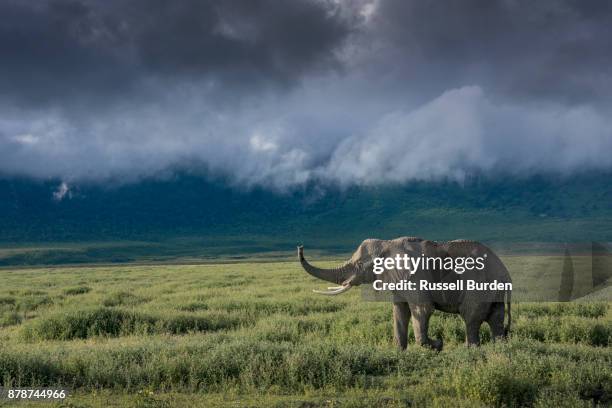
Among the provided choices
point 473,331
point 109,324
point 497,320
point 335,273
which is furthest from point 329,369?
point 109,324

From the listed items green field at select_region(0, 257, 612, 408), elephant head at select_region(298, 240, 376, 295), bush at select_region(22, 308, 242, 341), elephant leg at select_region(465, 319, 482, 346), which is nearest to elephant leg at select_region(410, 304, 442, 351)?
green field at select_region(0, 257, 612, 408)

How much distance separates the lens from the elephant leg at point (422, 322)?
38.1ft

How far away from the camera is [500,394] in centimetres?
873

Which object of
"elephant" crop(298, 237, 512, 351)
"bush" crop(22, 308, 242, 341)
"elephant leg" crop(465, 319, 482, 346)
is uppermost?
"elephant" crop(298, 237, 512, 351)

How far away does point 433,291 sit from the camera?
463 inches

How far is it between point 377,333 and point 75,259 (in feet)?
480

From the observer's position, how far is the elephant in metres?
11.7

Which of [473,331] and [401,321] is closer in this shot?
[473,331]

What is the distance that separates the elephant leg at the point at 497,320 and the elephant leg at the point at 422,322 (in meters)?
1.21

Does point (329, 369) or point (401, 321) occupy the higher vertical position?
point (401, 321)

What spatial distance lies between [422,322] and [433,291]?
633 millimetres

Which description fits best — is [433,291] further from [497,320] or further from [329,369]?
[329,369]

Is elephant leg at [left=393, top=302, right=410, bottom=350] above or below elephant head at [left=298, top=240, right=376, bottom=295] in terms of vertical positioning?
below

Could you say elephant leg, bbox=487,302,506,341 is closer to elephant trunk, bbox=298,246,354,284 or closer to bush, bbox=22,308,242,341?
elephant trunk, bbox=298,246,354,284
